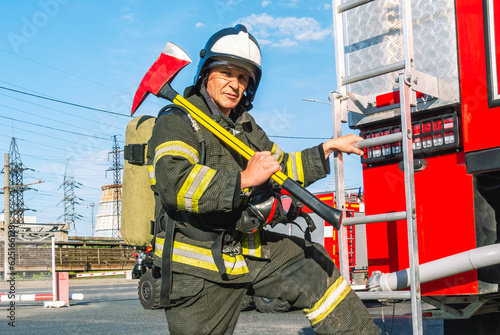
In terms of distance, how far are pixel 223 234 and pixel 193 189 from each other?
37 centimetres

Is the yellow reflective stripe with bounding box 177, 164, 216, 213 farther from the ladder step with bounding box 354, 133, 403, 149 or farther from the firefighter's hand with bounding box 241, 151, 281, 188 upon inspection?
the ladder step with bounding box 354, 133, 403, 149

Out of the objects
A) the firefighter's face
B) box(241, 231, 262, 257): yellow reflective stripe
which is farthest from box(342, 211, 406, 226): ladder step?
the firefighter's face

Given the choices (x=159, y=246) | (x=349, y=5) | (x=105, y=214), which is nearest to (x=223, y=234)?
(x=159, y=246)

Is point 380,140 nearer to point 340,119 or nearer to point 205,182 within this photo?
point 340,119

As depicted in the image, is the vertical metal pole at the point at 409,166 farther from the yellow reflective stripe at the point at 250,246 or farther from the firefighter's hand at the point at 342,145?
the yellow reflective stripe at the point at 250,246

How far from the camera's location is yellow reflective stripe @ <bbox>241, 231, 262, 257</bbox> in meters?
3.02

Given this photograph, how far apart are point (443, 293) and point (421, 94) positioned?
3.89 feet

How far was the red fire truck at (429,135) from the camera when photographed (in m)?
3.21

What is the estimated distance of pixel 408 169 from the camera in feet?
10.6

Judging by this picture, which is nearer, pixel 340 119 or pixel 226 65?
→ pixel 226 65

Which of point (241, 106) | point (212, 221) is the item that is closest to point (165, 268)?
point (212, 221)

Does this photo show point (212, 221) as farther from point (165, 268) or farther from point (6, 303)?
point (6, 303)

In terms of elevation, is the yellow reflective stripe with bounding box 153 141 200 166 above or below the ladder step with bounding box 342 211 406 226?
above

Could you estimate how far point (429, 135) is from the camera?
3.47 metres
